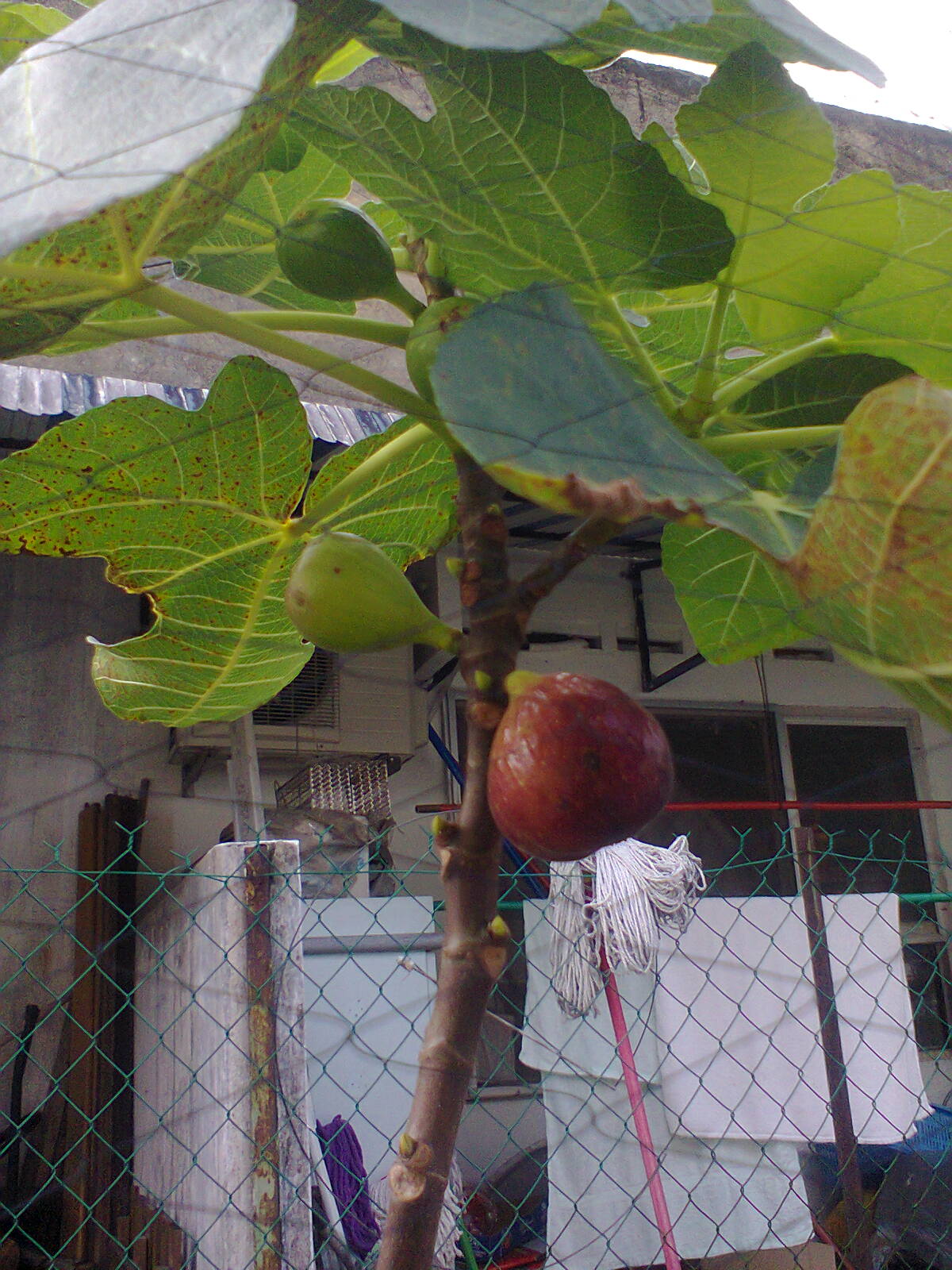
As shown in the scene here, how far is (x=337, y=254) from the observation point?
27 centimetres

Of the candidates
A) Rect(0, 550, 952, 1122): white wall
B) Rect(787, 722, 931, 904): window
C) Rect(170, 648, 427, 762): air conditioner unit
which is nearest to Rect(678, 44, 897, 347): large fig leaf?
Rect(0, 550, 952, 1122): white wall

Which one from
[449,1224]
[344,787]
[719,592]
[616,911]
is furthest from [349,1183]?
[719,592]

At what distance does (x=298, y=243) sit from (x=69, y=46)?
0.09 m

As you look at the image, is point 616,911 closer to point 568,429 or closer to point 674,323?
point 674,323

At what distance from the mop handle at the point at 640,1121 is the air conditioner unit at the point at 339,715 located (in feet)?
2.49

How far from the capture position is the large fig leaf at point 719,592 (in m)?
0.35

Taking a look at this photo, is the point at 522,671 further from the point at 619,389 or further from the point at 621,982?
the point at 621,982

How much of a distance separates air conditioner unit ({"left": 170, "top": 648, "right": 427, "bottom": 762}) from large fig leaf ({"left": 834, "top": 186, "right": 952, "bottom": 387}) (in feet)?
6.22

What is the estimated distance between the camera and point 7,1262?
1740 mm

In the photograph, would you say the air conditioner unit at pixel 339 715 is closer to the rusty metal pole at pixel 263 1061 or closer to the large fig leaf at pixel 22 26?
the rusty metal pole at pixel 263 1061

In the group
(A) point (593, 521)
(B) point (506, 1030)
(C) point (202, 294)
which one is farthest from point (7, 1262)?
(A) point (593, 521)

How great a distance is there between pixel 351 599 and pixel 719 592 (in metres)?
0.16

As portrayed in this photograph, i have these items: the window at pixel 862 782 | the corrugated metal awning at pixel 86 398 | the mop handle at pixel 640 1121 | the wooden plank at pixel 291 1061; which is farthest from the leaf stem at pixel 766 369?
the window at pixel 862 782

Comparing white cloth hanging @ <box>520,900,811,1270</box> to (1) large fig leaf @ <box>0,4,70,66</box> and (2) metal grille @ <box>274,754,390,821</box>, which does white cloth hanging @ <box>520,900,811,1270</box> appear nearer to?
(2) metal grille @ <box>274,754,390,821</box>
